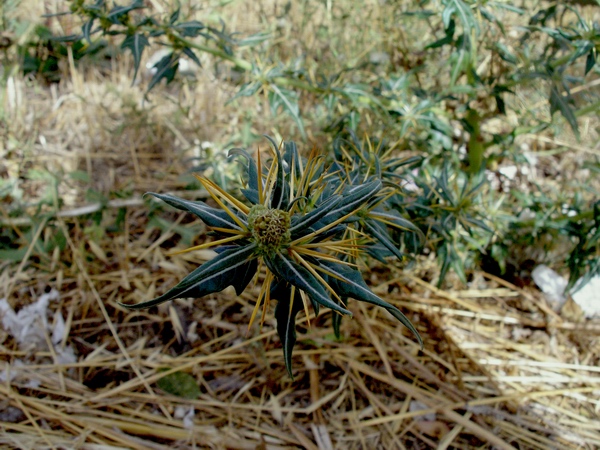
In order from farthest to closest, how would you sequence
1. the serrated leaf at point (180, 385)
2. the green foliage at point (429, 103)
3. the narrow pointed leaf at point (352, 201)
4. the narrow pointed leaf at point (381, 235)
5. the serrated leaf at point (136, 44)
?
the serrated leaf at point (180, 385), the serrated leaf at point (136, 44), the green foliage at point (429, 103), the narrow pointed leaf at point (381, 235), the narrow pointed leaf at point (352, 201)

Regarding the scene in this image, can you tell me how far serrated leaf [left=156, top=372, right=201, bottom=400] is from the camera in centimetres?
210

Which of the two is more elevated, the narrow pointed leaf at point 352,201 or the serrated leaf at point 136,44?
the serrated leaf at point 136,44

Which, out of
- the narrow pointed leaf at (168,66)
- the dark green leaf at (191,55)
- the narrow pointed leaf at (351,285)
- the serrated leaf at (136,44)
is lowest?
the narrow pointed leaf at (351,285)

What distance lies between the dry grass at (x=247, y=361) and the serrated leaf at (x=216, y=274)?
934 millimetres

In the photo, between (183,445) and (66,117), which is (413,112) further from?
(66,117)

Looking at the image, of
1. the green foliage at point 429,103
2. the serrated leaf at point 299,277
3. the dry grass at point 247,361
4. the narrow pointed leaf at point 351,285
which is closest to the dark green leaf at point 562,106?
the green foliage at point 429,103

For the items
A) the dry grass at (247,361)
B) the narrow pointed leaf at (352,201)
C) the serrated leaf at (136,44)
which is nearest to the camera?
the narrow pointed leaf at (352,201)

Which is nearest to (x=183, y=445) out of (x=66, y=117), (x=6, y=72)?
(x=66, y=117)

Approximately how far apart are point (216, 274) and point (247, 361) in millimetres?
1334

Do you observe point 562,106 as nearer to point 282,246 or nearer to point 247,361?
point 282,246

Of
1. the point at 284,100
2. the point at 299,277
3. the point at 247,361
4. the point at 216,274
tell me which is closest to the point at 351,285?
the point at 299,277

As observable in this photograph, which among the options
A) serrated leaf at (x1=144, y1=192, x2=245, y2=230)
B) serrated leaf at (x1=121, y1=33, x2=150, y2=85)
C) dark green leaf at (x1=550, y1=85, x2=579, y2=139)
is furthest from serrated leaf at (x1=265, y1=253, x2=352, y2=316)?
dark green leaf at (x1=550, y1=85, x2=579, y2=139)

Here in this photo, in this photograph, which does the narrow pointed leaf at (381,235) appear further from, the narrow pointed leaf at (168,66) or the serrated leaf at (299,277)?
the narrow pointed leaf at (168,66)

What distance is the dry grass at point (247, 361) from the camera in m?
1.98
